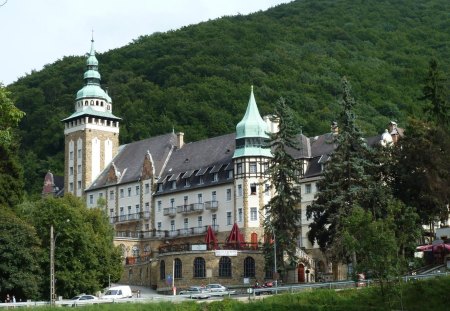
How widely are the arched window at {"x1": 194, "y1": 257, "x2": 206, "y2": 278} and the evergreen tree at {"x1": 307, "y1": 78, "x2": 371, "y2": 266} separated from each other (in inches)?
568

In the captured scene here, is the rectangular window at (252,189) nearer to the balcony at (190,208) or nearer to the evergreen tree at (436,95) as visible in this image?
the balcony at (190,208)

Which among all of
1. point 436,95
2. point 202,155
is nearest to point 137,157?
point 202,155

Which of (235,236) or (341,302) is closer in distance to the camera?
(341,302)

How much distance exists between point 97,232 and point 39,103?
86737mm

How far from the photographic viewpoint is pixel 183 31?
192 m

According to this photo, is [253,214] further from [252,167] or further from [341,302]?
[341,302]

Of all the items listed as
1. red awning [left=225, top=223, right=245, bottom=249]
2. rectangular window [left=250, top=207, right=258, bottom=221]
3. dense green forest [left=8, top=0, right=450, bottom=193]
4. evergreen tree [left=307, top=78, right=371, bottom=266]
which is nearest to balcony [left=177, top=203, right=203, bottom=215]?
rectangular window [left=250, top=207, right=258, bottom=221]

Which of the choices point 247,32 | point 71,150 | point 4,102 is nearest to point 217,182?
point 71,150

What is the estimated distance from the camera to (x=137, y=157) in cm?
10825

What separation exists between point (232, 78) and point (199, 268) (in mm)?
84312

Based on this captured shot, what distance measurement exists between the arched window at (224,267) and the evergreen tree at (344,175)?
13.0m

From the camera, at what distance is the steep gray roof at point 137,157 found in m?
105

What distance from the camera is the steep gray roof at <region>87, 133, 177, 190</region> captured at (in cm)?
10488

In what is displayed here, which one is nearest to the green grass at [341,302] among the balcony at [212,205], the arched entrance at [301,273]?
the arched entrance at [301,273]
